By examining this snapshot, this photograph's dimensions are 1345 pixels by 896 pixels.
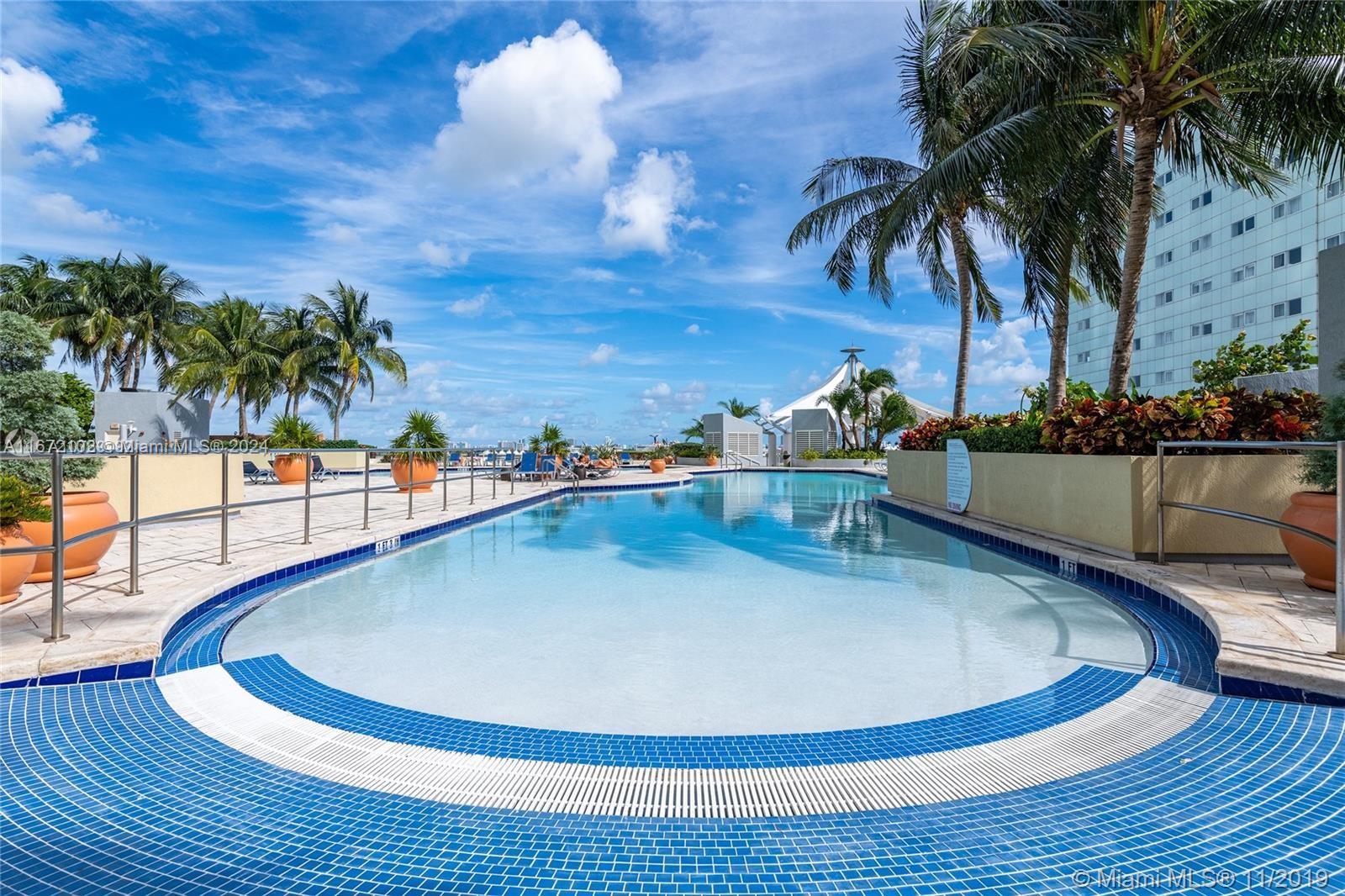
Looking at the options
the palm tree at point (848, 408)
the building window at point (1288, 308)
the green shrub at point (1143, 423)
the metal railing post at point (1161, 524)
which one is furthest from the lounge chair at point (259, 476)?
the building window at point (1288, 308)

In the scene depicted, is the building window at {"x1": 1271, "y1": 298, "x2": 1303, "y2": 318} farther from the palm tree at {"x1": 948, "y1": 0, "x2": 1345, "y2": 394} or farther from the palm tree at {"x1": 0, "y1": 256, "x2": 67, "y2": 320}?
the palm tree at {"x1": 0, "y1": 256, "x2": 67, "y2": 320}

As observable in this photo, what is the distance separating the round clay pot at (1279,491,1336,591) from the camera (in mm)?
4238

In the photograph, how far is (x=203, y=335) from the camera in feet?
81.2

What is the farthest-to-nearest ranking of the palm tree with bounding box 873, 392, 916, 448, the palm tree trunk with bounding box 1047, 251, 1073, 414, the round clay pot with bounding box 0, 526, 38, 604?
the palm tree with bounding box 873, 392, 916, 448 < the palm tree trunk with bounding box 1047, 251, 1073, 414 < the round clay pot with bounding box 0, 526, 38, 604

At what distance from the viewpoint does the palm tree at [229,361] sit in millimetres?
24938

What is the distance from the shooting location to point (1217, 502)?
5770mm

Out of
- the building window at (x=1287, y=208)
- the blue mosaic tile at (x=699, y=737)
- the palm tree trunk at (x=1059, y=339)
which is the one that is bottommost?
the blue mosaic tile at (x=699, y=737)

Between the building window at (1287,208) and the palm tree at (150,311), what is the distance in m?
49.2

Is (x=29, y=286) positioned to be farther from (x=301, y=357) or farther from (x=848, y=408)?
(x=848, y=408)

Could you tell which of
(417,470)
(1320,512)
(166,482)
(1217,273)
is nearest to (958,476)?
(1320,512)

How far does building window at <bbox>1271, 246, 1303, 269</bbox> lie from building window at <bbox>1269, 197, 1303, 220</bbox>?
1.68m

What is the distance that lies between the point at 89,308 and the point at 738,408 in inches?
1101

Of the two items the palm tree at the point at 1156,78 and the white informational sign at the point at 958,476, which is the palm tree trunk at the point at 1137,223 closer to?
the palm tree at the point at 1156,78

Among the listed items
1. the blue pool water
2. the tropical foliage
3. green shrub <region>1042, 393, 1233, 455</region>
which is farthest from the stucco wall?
the tropical foliage
